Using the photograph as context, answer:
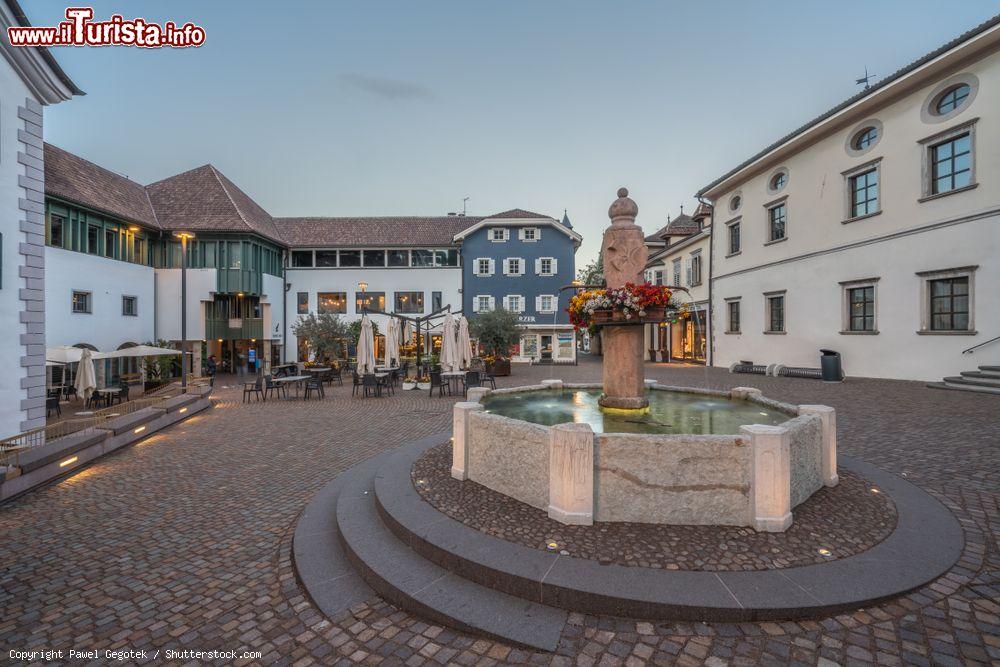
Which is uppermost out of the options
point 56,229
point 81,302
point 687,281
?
point 56,229

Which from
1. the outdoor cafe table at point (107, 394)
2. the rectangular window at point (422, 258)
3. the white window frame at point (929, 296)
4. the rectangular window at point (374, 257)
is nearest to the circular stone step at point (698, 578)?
the white window frame at point (929, 296)

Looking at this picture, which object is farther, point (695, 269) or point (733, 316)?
point (695, 269)

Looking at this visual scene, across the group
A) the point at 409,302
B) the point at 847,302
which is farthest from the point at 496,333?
the point at 847,302

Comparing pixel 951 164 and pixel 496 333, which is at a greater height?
pixel 951 164

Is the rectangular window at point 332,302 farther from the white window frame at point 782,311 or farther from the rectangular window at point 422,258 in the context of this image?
the white window frame at point 782,311

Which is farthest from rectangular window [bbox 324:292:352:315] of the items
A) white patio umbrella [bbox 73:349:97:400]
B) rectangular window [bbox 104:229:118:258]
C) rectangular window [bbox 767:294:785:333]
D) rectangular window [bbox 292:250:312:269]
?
rectangular window [bbox 767:294:785:333]

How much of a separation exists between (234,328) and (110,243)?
7533 millimetres

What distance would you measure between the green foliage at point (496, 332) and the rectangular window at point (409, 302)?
7716 mm

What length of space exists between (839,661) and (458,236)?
2972 centimetres

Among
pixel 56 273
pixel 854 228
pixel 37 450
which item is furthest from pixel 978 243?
pixel 56 273

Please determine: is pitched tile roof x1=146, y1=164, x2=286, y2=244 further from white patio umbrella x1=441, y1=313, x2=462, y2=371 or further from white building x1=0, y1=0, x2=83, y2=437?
white building x1=0, y1=0, x2=83, y2=437

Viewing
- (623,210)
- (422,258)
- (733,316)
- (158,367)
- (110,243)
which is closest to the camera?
(623,210)

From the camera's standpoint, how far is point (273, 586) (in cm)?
370

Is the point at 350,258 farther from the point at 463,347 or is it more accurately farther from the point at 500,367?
the point at 463,347
